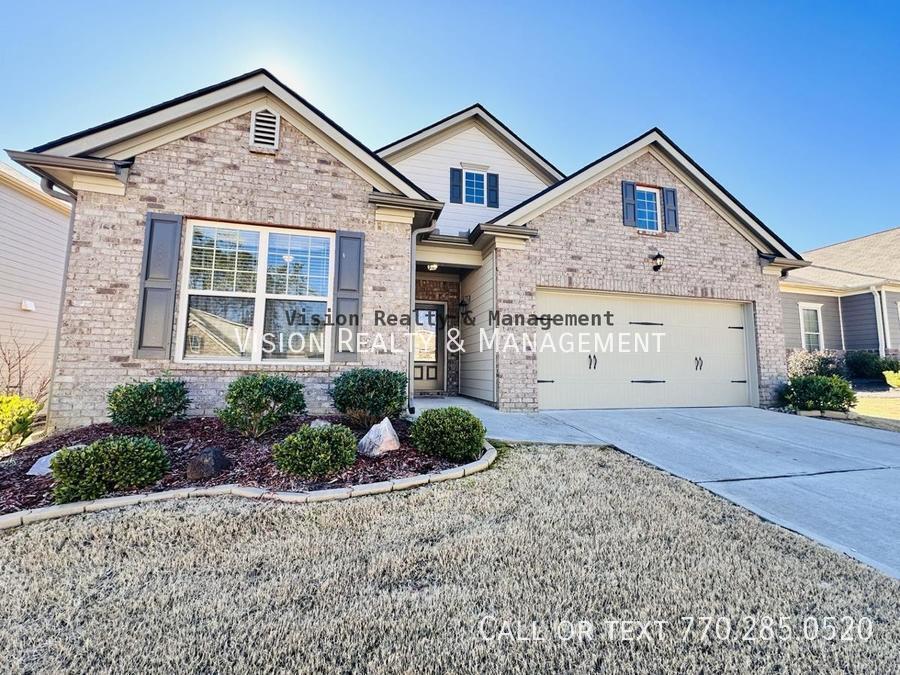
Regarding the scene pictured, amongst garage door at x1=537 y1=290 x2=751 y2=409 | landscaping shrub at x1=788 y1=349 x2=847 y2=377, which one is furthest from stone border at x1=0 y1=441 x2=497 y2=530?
landscaping shrub at x1=788 y1=349 x2=847 y2=377

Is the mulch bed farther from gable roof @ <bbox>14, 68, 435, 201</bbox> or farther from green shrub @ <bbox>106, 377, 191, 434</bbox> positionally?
gable roof @ <bbox>14, 68, 435, 201</bbox>

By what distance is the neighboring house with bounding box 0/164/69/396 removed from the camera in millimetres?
7930

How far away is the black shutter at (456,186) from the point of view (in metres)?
10.2

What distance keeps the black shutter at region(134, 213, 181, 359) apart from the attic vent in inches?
67.0

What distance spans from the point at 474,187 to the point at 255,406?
8009mm

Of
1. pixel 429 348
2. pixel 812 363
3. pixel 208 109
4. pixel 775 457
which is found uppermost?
pixel 208 109

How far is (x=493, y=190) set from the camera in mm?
10570

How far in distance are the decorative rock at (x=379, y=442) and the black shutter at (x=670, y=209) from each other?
7.49 m

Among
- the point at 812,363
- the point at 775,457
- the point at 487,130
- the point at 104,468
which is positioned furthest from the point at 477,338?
the point at 812,363

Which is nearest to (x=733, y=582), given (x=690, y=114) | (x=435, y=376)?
(x=435, y=376)

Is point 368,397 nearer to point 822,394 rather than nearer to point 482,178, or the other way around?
point 482,178

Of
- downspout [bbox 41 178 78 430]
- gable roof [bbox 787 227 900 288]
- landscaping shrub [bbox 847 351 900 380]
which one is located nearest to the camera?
downspout [bbox 41 178 78 430]

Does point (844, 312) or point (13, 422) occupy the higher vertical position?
point (844, 312)

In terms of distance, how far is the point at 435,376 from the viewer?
413 inches
